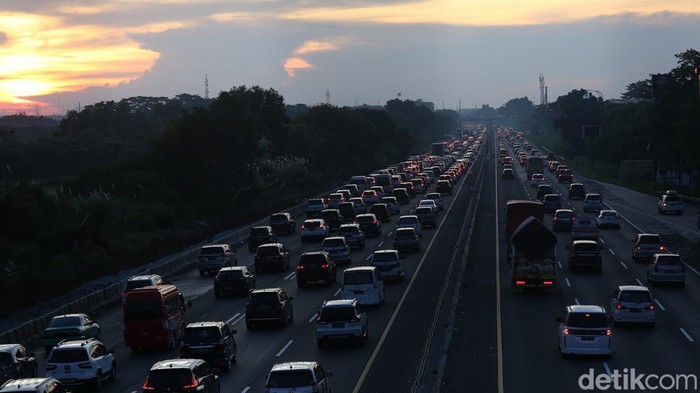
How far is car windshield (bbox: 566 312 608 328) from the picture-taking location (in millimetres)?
30094


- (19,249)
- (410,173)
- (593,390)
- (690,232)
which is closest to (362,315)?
(593,390)

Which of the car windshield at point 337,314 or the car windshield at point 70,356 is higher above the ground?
the car windshield at point 70,356

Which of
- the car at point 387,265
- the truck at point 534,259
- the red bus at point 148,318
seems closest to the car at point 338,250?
the car at point 387,265

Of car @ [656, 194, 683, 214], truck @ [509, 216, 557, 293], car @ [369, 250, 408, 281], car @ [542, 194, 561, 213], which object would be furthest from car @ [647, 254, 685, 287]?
car @ [656, 194, 683, 214]

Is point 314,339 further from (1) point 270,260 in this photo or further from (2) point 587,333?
(1) point 270,260

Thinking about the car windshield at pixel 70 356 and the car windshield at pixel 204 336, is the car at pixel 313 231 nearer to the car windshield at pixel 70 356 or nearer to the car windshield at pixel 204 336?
the car windshield at pixel 204 336

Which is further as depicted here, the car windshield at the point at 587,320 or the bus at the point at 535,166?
the bus at the point at 535,166

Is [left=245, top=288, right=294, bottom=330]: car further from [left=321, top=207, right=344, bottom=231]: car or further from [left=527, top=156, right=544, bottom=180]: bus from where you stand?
[left=527, top=156, right=544, bottom=180]: bus

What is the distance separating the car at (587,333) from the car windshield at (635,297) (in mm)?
5444

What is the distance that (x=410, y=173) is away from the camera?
5536 inches

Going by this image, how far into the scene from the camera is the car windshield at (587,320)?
30.1m

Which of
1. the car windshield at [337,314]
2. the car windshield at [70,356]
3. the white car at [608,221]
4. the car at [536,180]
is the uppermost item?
the car windshield at [70,356]

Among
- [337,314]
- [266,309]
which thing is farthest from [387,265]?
[337,314]

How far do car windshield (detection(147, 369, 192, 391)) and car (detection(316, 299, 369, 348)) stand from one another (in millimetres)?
10598
